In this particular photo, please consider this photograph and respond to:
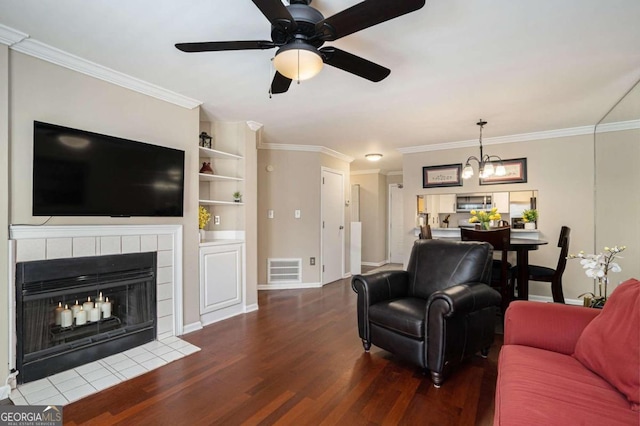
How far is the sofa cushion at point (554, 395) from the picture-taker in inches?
41.1

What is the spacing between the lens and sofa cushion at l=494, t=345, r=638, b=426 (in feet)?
3.43

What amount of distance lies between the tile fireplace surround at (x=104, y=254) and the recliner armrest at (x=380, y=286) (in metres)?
1.49

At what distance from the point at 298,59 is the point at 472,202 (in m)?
3.97

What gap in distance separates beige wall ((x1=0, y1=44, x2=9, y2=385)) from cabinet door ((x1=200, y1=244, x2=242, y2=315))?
145 centimetres

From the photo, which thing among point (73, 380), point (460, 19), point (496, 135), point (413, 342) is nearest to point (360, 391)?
point (413, 342)

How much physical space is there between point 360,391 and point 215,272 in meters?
2.00

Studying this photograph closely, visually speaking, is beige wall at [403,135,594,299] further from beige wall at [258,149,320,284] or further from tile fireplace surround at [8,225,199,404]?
tile fireplace surround at [8,225,199,404]

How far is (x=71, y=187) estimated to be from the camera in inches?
87.8

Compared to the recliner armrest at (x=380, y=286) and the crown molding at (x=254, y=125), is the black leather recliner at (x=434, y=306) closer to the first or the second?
the recliner armrest at (x=380, y=286)

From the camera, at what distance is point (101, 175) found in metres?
2.38

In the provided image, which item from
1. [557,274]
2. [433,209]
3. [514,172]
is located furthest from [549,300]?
[433,209]

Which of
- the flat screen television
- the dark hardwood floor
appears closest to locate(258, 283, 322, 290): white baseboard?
the dark hardwood floor

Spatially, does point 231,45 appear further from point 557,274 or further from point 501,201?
point 501,201
